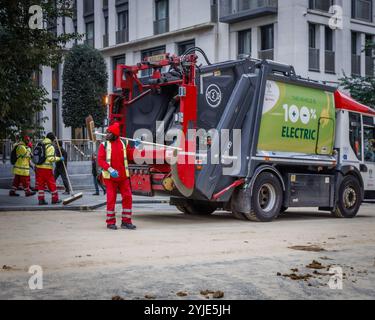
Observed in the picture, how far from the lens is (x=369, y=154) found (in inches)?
589

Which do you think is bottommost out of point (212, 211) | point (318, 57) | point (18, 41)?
point (212, 211)

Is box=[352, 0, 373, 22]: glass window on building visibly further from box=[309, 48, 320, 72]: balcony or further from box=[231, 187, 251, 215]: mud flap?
box=[231, 187, 251, 215]: mud flap

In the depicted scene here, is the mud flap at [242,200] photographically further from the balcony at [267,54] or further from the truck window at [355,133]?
the balcony at [267,54]

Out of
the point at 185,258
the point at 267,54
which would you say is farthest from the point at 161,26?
the point at 185,258

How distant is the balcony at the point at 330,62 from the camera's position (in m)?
32.7

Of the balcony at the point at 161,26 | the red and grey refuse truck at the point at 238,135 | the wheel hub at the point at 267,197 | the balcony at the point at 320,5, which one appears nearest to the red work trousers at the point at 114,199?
the red and grey refuse truck at the point at 238,135

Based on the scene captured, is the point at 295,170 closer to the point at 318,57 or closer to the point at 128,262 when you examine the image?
A: the point at 128,262

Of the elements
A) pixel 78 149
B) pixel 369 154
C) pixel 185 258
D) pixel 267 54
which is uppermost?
pixel 267 54

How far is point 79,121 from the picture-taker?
35.2 metres

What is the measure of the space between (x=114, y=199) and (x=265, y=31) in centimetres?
2351

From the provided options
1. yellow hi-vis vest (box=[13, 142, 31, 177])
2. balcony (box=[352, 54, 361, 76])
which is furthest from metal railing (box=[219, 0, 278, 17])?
yellow hi-vis vest (box=[13, 142, 31, 177])

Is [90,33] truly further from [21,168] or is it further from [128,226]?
[128,226]

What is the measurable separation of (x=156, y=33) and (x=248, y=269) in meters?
32.9

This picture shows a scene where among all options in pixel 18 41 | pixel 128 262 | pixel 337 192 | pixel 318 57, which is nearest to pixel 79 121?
pixel 318 57
